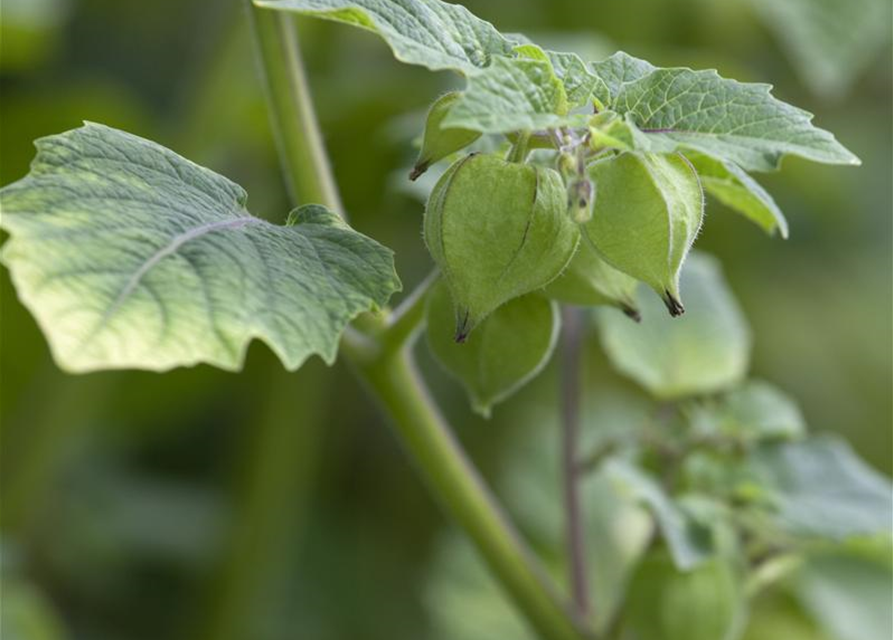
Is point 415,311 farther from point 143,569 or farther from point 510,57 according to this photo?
point 143,569

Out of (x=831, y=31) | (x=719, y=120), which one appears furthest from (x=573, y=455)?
(x=831, y=31)

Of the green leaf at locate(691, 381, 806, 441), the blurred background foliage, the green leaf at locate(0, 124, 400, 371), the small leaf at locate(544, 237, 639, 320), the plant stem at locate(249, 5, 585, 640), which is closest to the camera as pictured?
the green leaf at locate(0, 124, 400, 371)

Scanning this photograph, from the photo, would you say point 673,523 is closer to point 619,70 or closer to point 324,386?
point 619,70

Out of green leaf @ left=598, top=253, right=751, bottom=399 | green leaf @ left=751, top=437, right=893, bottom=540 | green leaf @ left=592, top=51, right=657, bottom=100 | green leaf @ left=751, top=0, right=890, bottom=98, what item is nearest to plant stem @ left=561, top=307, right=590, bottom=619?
green leaf @ left=598, top=253, right=751, bottom=399

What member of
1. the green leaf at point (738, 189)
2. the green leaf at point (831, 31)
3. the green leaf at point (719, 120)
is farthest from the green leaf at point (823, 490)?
the green leaf at point (831, 31)

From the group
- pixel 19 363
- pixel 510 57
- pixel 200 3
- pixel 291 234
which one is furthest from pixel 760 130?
pixel 200 3

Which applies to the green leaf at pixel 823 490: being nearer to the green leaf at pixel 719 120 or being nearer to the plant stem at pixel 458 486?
the plant stem at pixel 458 486

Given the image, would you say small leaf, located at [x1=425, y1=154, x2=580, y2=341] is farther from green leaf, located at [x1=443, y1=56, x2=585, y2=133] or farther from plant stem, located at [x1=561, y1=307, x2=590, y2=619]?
plant stem, located at [x1=561, y1=307, x2=590, y2=619]
